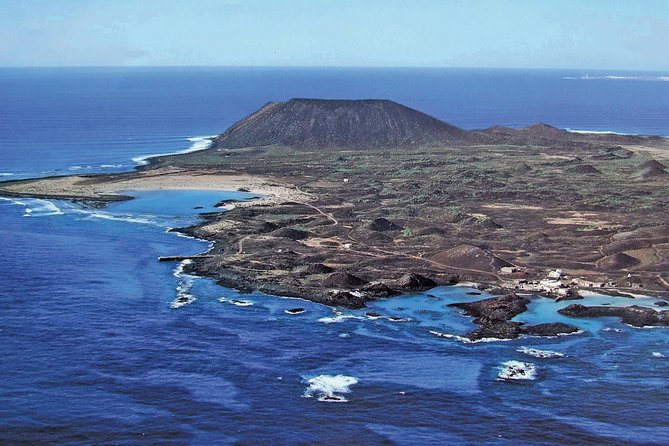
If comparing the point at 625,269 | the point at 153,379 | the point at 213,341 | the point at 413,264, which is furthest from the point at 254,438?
the point at 625,269

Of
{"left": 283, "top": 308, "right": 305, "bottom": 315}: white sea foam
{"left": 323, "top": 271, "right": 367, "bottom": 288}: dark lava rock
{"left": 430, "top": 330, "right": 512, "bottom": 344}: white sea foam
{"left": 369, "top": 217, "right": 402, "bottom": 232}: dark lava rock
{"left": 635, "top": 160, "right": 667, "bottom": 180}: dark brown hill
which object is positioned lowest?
{"left": 283, "top": 308, "right": 305, "bottom": 315}: white sea foam

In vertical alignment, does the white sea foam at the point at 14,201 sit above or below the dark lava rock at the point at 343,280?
below

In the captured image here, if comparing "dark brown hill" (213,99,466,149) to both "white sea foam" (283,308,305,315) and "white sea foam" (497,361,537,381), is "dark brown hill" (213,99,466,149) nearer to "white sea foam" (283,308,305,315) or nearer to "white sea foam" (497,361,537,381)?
"white sea foam" (283,308,305,315)

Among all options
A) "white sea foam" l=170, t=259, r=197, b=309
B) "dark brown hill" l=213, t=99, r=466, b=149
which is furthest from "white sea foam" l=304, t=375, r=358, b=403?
"dark brown hill" l=213, t=99, r=466, b=149

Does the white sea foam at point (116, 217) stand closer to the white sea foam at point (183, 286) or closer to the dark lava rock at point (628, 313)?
the white sea foam at point (183, 286)

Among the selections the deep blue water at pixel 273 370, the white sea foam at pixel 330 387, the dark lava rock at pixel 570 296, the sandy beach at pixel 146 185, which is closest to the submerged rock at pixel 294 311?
the deep blue water at pixel 273 370

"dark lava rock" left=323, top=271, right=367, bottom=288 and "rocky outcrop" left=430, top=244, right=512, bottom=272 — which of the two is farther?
"rocky outcrop" left=430, top=244, right=512, bottom=272
